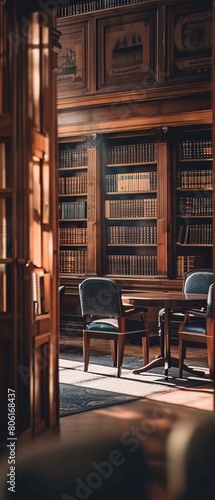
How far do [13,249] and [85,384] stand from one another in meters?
2.28

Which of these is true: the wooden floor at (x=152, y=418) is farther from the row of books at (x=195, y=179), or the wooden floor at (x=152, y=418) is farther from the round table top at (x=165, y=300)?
the row of books at (x=195, y=179)

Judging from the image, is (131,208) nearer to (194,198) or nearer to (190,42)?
(194,198)

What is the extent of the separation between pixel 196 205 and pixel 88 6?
263 centimetres

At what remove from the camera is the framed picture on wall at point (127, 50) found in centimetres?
736

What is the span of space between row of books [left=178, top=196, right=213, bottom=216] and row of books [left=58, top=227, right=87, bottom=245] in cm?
127

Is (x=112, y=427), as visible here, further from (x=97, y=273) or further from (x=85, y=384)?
(x=97, y=273)

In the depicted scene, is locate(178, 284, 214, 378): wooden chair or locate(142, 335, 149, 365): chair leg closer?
locate(178, 284, 214, 378): wooden chair

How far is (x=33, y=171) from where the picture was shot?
3.71 metres

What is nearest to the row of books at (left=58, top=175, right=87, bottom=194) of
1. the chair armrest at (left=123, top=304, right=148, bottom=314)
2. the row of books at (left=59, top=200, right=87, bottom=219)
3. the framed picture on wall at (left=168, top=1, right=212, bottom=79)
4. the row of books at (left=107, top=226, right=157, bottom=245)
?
the row of books at (left=59, top=200, right=87, bottom=219)

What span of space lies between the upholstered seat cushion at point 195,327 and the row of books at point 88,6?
3.73 meters

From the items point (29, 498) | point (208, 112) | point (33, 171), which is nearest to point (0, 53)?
point (33, 171)

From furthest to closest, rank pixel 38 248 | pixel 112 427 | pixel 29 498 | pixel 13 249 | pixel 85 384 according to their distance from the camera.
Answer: pixel 85 384 < pixel 112 427 < pixel 38 248 < pixel 13 249 < pixel 29 498

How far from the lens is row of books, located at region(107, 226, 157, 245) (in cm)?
767

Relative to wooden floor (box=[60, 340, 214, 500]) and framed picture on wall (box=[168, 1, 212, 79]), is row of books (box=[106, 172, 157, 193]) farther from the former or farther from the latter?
wooden floor (box=[60, 340, 214, 500])
